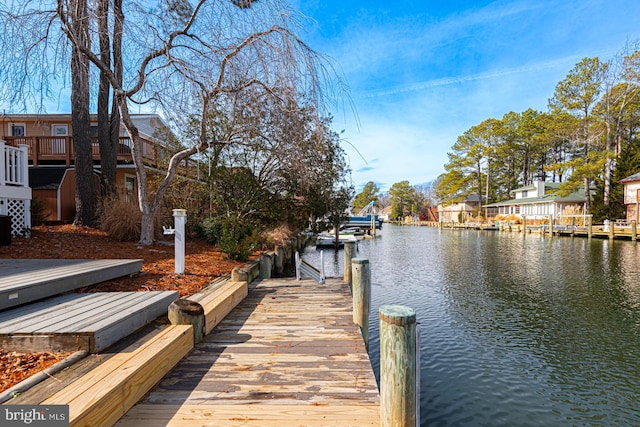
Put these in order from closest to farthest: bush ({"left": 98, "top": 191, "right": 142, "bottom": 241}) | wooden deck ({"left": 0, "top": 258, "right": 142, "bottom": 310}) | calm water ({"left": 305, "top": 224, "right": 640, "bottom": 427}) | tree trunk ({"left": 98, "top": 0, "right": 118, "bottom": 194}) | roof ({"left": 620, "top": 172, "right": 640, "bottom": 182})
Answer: wooden deck ({"left": 0, "top": 258, "right": 142, "bottom": 310})
calm water ({"left": 305, "top": 224, "right": 640, "bottom": 427})
bush ({"left": 98, "top": 191, "right": 142, "bottom": 241})
tree trunk ({"left": 98, "top": 0, "right": 118, "bottom": 194})
roof ({"left": 620, "top": 172, "right": 640, "bottom": 182})

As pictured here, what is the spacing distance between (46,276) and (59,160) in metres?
13.4

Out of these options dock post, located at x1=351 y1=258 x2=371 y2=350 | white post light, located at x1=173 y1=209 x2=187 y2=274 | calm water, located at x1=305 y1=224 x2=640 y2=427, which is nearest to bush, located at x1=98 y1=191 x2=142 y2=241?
white post light, located at x1=173 y1=209 x2=187 y2=274

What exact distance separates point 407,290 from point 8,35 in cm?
1021

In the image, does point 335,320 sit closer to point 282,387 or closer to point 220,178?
point 282,387

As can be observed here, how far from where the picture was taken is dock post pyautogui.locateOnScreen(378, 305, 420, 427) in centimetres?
221

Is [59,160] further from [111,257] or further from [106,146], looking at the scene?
[111,257]

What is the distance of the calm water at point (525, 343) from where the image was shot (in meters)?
4.38

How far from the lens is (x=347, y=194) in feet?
57.6

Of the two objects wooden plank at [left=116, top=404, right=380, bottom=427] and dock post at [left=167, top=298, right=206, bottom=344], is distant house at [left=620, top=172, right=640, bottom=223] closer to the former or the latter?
wooden plank at [left=116, top=404, right=380, bottom=427]

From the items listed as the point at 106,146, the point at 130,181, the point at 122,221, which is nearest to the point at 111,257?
the point at 122,221

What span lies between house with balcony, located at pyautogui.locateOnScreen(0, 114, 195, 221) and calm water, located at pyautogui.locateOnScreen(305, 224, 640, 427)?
9171 mm

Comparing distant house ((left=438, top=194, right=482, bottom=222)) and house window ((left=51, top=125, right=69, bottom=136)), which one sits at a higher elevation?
house window ((left=51, top=125, right=69, bottom=136))

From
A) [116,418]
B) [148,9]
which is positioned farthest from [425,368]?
[148,9]

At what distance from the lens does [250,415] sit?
2.41m
